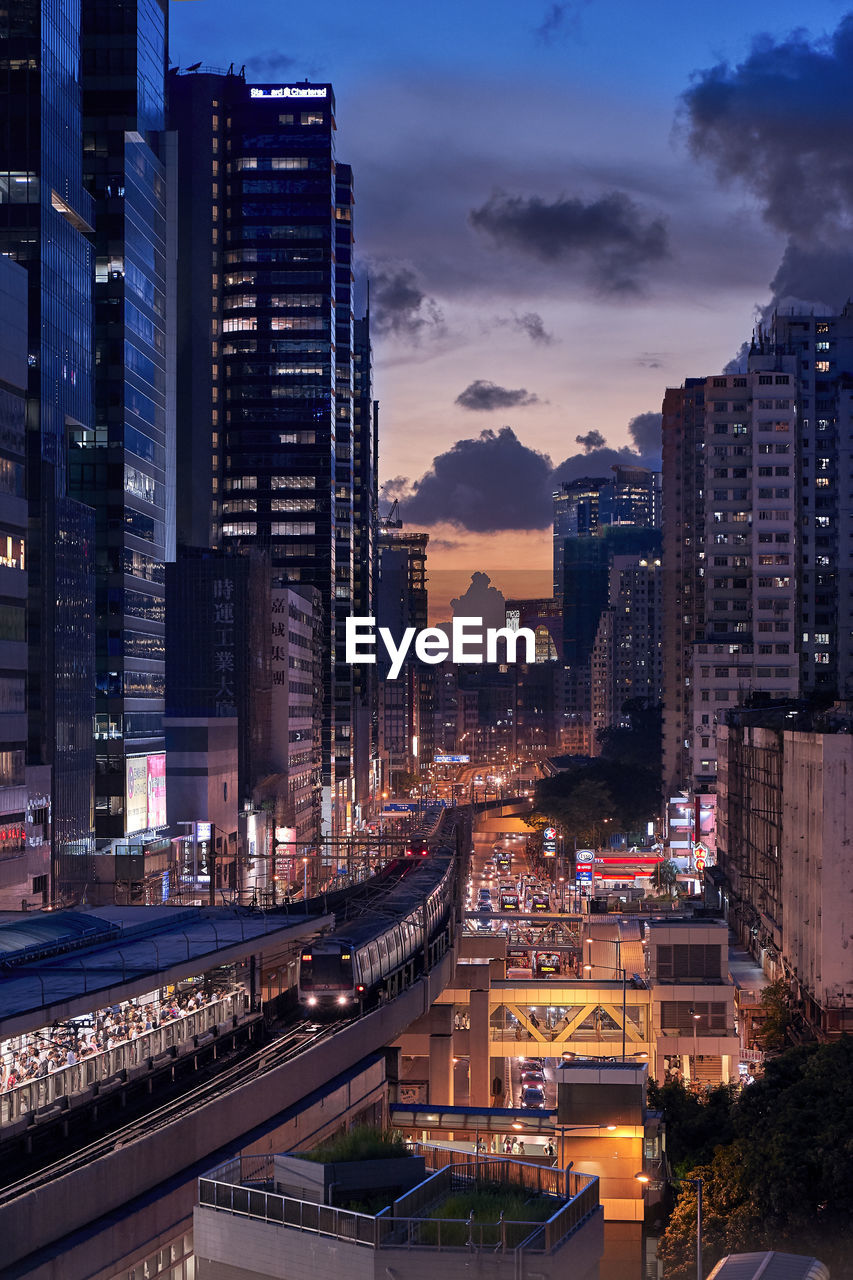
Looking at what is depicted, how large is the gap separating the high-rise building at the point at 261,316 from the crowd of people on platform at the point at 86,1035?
11630 cm

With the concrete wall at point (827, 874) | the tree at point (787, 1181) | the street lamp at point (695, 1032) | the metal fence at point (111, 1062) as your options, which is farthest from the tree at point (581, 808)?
the tree at point (787, 1181)

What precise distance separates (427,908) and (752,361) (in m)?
91.6

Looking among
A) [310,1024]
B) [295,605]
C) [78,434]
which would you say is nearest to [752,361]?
[295,605]

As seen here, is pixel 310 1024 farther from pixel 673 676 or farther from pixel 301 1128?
pixel 673 676

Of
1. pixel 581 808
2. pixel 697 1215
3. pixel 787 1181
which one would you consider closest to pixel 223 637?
pixel 581 808

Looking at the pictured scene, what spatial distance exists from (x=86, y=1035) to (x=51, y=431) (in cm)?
5436

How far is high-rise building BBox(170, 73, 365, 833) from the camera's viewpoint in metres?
151

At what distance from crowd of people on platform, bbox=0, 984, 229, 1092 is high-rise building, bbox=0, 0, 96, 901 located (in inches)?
1637

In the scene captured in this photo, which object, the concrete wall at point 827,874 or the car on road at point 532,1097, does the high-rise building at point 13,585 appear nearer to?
the car on road at point 532,1097

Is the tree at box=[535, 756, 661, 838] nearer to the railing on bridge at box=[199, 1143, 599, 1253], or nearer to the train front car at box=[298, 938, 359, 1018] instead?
the train front car at box=[298, 938, 359, 1018]

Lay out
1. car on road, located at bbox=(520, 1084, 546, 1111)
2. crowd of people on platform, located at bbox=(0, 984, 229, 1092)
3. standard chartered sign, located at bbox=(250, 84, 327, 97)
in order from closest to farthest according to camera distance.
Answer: crowd of people on platform, located at bbox=(0, 984, 229, 1092)
car on road, located at bbox=(520, 1084, 546, 1111)
standard chartered sign, located at bbox=(250, 84, 327, 97)

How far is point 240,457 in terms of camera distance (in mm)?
152500

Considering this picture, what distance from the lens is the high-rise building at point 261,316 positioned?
151250 millimetres

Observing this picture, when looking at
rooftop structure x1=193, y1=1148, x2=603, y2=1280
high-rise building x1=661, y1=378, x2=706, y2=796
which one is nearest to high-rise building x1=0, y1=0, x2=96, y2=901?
rooftop structure x1=193, y1=1148, x2=603, y2=1280
